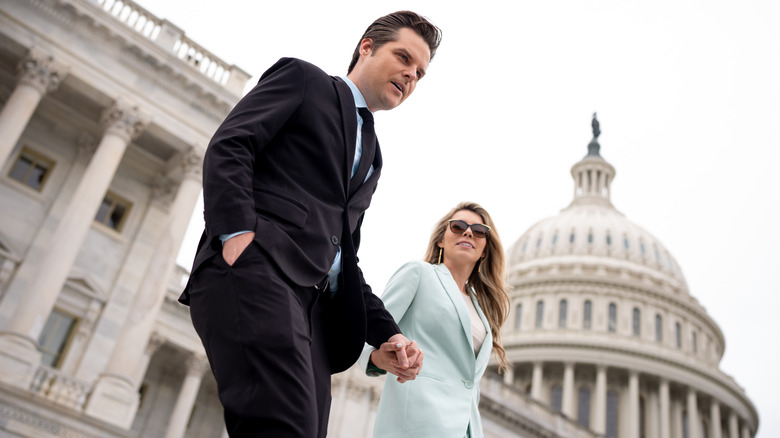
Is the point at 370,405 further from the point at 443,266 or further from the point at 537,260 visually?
the point at 537,260

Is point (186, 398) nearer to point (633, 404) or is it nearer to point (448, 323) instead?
point (448, 323)

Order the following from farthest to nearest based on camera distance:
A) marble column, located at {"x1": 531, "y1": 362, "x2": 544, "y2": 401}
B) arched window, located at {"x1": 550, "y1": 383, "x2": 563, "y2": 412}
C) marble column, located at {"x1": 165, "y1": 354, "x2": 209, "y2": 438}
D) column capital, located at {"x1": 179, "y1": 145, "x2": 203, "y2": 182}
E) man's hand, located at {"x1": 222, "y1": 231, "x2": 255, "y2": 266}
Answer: arched window, located at {"x1": 550, "y1": 383, "x2": 563, "y2": 412}
marble column, located at {"x1": 531, "y1": 362, "x2": 544, "y2": 401}
marble column, located at {"x1": 165, "y1": 354, "x2": 209, "y2": 438}
column capital, located at {"x1": 179, "y1": 145, "x2": 203, "y2": 182}
man's hand, located at {"x1": 222, "y1": 231, "x2": 255, "y2": 266}

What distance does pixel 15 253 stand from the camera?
19203 millimetres

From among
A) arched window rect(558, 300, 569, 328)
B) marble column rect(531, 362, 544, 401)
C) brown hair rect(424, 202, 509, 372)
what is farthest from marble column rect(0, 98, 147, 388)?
arched window rect(558, 300, 569, 328)

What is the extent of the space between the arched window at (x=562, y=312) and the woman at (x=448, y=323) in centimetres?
6792

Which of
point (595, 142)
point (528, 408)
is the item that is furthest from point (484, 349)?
point (595, 142)

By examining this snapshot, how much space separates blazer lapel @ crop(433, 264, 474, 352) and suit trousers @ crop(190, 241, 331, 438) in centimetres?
213

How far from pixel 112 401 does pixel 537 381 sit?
177 feet

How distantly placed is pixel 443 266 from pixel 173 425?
21.7 metres

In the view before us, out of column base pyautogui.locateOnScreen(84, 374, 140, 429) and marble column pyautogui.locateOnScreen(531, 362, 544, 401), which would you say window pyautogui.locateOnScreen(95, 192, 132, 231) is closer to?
column base pyautogui.locateOnScreen(84, 374, 140, 429)

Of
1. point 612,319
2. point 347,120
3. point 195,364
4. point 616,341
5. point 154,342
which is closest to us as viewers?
point 347,120

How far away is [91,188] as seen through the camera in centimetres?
1894

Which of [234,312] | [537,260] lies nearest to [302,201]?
[234,312]

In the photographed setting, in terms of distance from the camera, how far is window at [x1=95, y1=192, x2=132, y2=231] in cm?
2155
